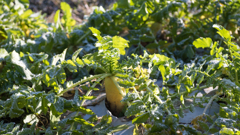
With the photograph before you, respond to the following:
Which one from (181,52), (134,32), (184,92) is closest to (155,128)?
(184,92)

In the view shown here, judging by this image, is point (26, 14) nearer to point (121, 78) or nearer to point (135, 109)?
point (121, 78)

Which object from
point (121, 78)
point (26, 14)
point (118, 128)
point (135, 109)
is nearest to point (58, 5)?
point (26, 14)

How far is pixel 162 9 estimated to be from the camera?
2.29 m

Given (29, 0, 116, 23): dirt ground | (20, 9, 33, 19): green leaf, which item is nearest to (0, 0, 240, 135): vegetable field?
(20, 9, 33, 19): green leaf

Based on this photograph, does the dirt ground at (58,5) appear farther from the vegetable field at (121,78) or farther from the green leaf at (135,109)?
the green leaf at (135,109)

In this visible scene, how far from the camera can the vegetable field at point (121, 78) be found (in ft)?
4.50

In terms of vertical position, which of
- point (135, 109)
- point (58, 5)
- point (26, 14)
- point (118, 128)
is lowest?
point (118, 128)

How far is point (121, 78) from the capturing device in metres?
1.56

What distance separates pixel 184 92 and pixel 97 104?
2.41ft

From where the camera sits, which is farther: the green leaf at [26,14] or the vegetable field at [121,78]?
the green leaf at [26,14]

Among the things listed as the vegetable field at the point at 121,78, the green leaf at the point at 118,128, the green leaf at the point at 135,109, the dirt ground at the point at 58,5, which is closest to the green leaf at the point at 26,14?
the vegetable field at the point at 121,78

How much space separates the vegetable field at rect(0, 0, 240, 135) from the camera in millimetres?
1370

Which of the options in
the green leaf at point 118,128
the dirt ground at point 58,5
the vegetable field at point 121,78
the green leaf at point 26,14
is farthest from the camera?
the dirt ground at point 58,5

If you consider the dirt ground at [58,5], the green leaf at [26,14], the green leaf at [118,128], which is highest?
the dirt ground at [58,5]
